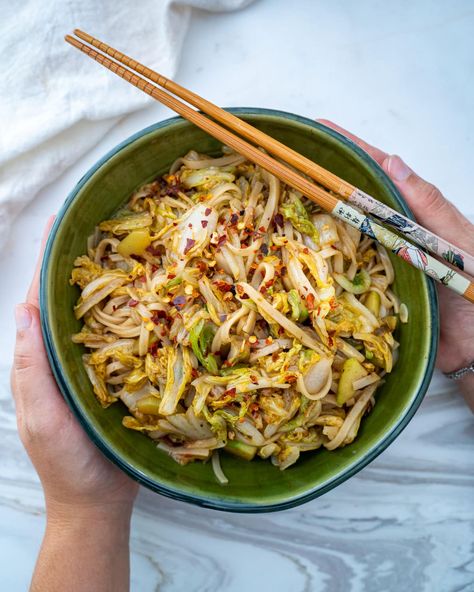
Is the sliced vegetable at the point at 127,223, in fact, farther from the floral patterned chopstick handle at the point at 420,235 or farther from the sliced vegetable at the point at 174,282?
the floral patterned chopstick handle at the point at 420,235

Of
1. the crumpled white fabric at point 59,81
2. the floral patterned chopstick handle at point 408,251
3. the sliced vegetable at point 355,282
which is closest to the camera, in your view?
the floral patterned chopstick handle at point 408,251

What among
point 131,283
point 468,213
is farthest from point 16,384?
point 468,213

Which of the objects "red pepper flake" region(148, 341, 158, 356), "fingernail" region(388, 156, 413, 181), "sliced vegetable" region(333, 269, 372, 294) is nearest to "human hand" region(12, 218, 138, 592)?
"red pepper flake" region(148, 341, 158, 356)

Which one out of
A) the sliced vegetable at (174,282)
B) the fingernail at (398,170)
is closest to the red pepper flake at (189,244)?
the sliced vegetable at (174,282)

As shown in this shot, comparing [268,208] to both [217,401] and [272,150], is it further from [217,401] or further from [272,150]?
[217,401]

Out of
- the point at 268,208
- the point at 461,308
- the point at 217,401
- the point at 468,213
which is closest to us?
the point at 217,401

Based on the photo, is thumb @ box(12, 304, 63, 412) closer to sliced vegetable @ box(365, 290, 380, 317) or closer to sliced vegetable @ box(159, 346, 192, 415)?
sliced vegetable @ box(159, 346, 192, 415)

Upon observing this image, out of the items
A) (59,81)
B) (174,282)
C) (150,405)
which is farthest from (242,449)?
(59,81)
